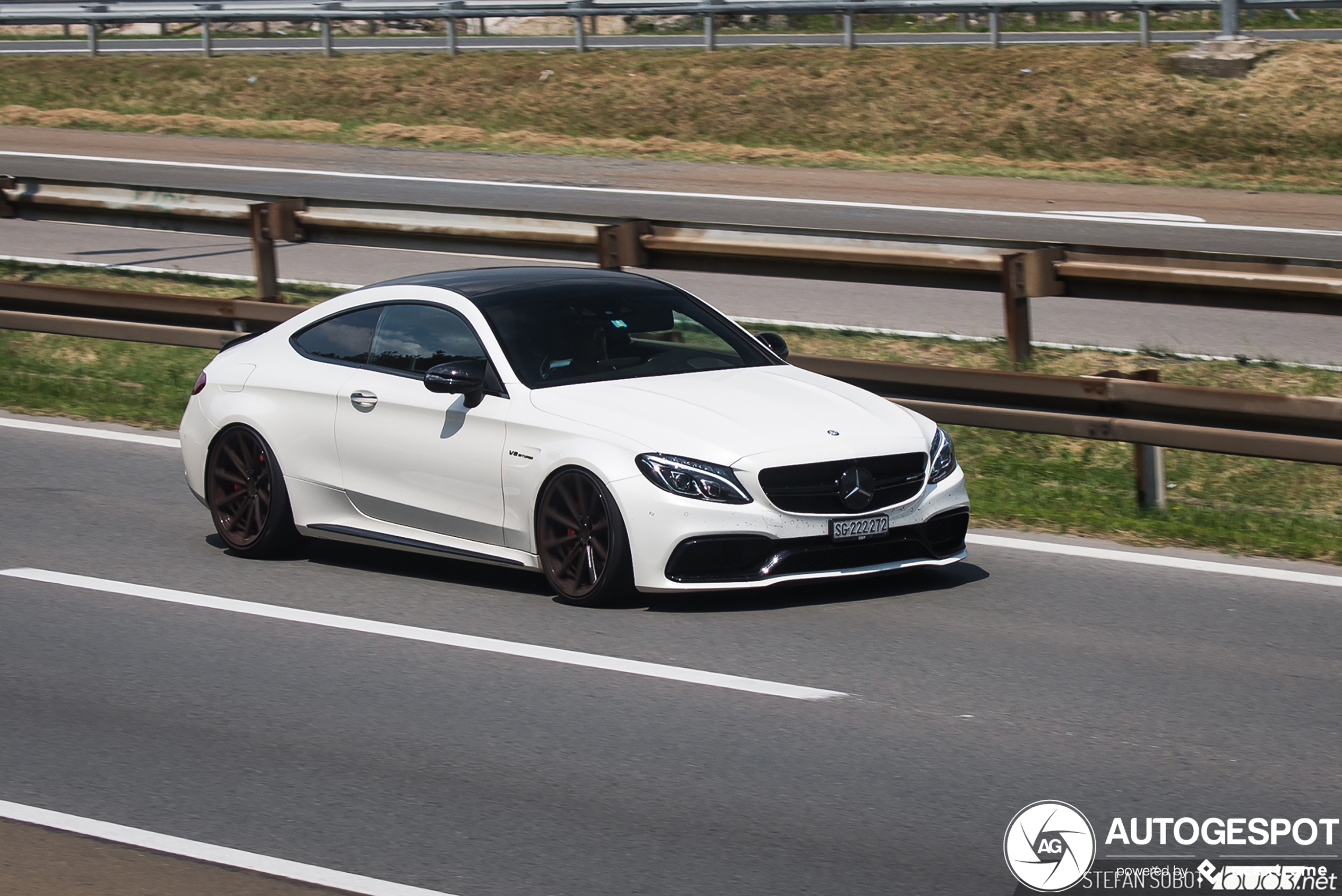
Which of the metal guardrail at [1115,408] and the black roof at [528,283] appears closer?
the black roof at [528,283]

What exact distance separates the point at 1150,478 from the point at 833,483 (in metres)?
2.90

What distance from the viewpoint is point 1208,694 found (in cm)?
680

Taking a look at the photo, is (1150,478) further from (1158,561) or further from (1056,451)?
(1056,451)

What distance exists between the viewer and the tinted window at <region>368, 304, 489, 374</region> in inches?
345

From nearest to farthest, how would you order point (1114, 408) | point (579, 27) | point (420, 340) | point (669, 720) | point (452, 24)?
point (669, 720) → point (420, 340) → point (1114, 408) → point (579, 27) → point (452, 24)

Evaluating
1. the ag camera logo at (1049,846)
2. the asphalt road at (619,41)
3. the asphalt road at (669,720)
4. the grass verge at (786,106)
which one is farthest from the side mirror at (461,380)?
Answer: the asphalt road at (619,41)

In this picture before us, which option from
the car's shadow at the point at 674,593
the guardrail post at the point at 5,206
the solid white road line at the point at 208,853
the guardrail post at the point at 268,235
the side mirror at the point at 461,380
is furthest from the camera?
the guardrail post at the point at 5,206

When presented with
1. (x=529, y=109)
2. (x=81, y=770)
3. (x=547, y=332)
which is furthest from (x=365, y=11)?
(x=81, y=770)

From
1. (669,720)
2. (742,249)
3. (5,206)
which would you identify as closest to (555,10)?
(5,206)

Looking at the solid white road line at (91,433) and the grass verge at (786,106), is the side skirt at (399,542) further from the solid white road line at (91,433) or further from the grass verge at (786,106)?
the grass verge at (786,106)

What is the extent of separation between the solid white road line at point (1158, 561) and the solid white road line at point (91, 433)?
570 cm

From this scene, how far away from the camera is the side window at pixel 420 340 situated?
345 inches

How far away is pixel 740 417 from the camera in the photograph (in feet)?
26.5

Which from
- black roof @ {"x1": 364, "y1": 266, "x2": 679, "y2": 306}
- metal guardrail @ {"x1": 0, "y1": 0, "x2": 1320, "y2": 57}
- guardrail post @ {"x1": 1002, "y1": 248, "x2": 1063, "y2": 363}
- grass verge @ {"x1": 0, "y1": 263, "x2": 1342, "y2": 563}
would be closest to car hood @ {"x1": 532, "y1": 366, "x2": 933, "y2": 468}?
black roof @ {"x1": 364, "y1": 266, "x2": 679, "y2": 306}
